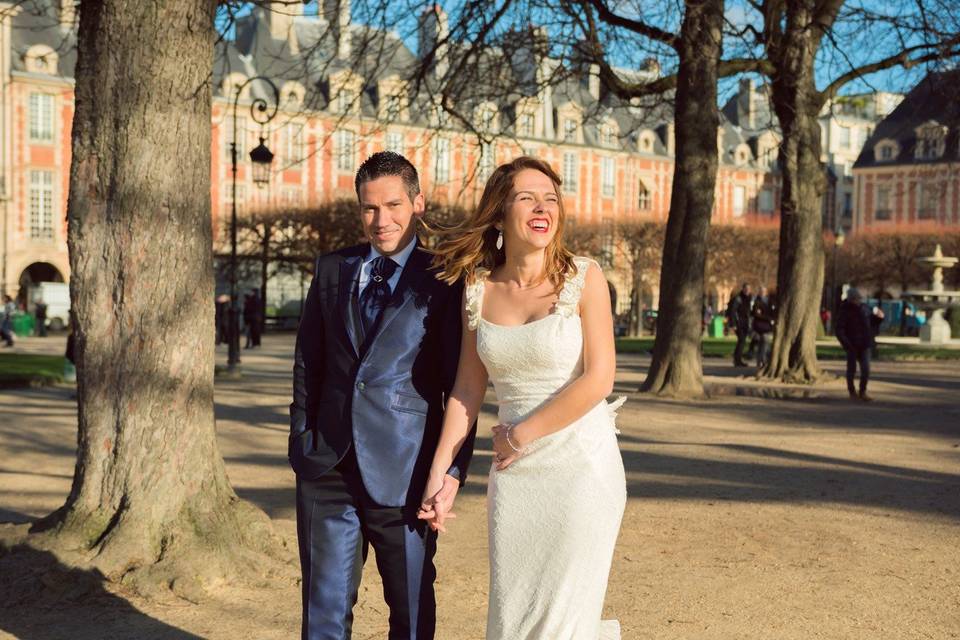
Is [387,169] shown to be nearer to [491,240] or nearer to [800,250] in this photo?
[491,240]

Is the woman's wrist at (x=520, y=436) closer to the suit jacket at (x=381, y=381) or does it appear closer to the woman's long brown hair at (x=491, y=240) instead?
the suit jacket at (x=381, y=381)

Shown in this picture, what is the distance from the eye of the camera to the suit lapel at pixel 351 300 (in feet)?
11.2

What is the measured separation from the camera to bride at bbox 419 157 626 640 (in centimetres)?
311

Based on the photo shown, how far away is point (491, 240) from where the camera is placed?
3.33m

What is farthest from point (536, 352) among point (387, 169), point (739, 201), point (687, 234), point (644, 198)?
point (739, 201)

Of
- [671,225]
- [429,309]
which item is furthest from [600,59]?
[429,309]

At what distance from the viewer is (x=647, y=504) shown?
7355mm

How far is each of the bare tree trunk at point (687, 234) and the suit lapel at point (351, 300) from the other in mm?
11025

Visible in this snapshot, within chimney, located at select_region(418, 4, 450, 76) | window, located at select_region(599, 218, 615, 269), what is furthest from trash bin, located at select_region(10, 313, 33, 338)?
chimney, located at select_region(418, 4, 450, 76)


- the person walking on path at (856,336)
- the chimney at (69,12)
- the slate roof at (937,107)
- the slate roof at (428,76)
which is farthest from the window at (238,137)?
the chimney at (69,12)

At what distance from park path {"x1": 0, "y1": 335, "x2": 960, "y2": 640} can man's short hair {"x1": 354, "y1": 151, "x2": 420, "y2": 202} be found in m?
1.98

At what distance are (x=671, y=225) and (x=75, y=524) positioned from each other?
34.7ft

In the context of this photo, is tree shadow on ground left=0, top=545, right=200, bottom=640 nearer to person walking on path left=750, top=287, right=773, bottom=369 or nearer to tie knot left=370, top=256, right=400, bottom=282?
tie knot left=370, top=256, right=400, bottom=282

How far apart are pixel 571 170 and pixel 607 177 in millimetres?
2517
